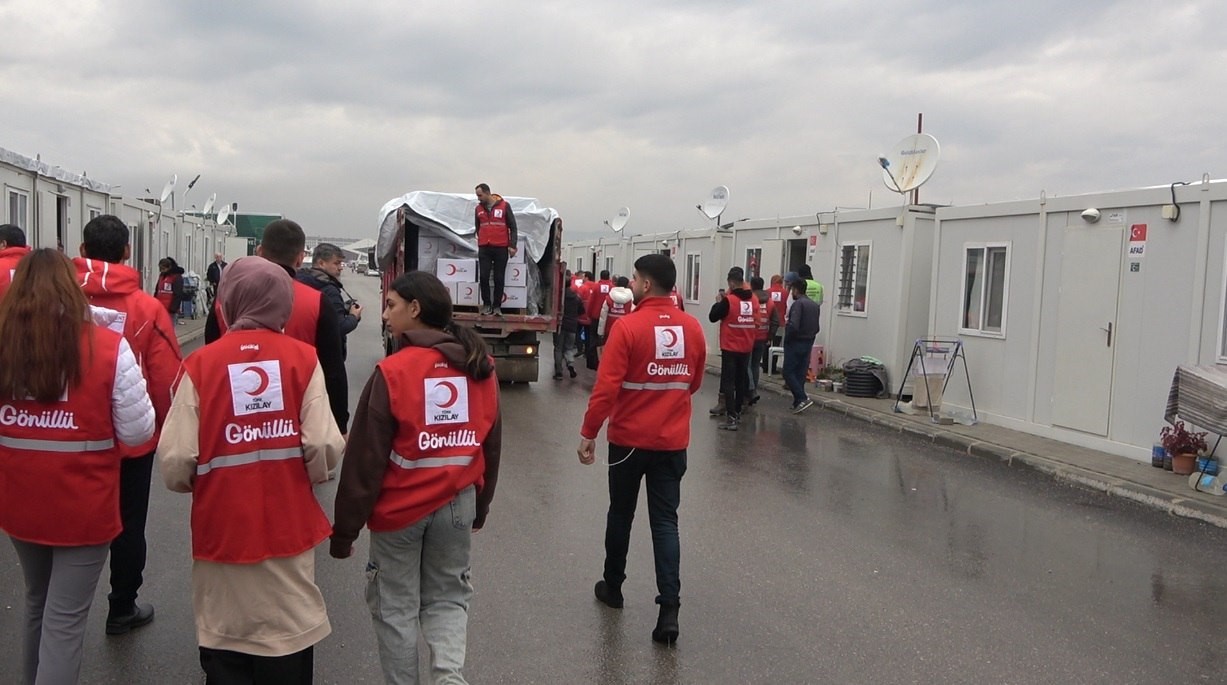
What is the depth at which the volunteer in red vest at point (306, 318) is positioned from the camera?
4.75m

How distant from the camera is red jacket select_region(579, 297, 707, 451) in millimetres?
4980

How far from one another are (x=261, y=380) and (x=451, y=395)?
66 cm

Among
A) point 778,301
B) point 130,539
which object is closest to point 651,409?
point 130,539

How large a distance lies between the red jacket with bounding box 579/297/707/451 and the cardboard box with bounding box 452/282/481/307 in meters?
9.65

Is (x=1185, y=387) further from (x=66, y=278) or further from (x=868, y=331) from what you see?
(x=66, y=278)

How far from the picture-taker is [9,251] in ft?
18.1

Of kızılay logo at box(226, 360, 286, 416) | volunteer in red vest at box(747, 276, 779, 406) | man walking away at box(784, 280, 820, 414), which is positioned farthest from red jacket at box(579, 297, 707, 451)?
man walking away at box(784, 280, 820, 414)

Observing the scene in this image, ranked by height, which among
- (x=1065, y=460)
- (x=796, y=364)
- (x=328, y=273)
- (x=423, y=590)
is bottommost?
(x=1065, y=460)

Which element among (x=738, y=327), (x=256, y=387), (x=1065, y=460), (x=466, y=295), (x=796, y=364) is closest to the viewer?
(x=256, y=387)

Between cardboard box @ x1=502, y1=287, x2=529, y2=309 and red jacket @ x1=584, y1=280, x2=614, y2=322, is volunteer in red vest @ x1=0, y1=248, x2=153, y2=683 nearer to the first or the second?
cardboard box @ x1=502, y1=287, x2=529, y2=309

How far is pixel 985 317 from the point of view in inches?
503

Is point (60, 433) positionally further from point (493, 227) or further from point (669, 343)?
point (493, 227)

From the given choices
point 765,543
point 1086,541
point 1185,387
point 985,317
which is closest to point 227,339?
point 765,543

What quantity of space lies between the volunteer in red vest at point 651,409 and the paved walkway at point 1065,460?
5.44 m
